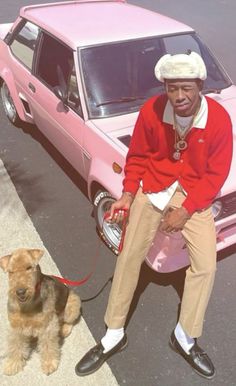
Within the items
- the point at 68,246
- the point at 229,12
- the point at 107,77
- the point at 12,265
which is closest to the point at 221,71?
the point at 107,77

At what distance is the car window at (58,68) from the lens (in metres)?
4.39

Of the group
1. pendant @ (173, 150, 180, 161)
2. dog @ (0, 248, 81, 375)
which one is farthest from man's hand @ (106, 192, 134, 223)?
dog @ (0, 248, 81, 375)

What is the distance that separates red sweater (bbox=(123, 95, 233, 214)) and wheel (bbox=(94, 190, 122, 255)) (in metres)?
1.21

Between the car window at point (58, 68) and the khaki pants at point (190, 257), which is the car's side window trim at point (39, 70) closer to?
the car window at point (58, 68)

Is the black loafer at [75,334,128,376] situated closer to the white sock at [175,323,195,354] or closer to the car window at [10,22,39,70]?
the white sock at [175,323,195,354]

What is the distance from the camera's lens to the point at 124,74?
4434mm

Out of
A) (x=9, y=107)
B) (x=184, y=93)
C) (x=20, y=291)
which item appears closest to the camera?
(x=184, y=93)

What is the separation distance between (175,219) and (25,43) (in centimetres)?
385

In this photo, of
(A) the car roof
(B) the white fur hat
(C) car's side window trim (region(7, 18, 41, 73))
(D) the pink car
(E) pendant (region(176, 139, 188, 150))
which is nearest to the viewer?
(B) the white fur hat

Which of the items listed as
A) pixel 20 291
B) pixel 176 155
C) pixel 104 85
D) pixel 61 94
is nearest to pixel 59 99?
pixel 61 94

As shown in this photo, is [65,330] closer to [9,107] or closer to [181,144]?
[181,144]

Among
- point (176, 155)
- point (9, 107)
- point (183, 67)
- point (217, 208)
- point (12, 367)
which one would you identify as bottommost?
point (12, 367)

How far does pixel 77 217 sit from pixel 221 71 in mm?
2486

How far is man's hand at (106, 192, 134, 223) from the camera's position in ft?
10.4
